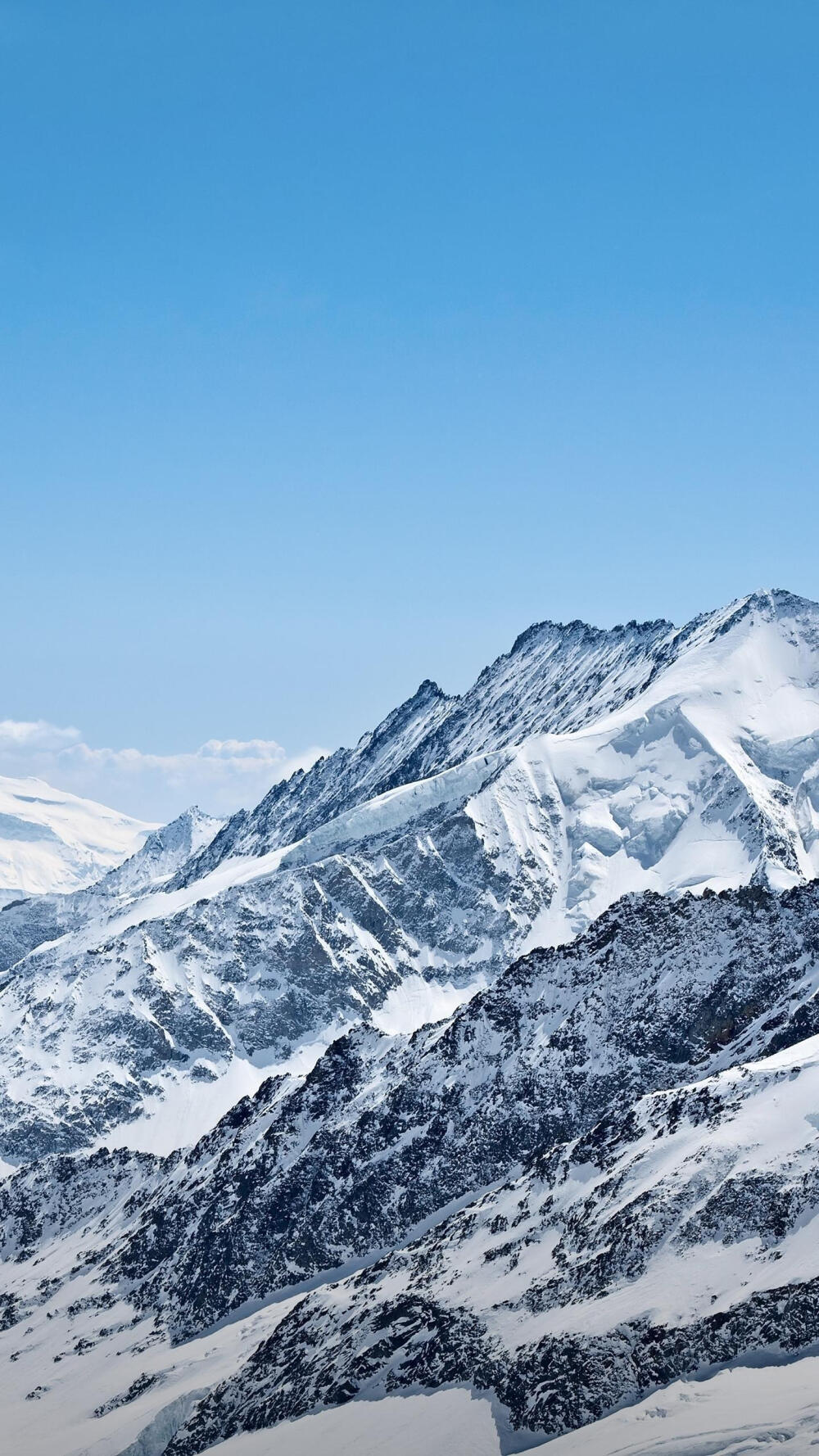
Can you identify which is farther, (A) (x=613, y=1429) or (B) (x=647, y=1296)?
(B) (x=647, y=1296)

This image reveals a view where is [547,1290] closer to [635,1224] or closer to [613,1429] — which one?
[635,1224]

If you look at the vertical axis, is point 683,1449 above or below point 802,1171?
below

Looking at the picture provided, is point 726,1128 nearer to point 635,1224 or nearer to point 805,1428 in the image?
point 635,1224

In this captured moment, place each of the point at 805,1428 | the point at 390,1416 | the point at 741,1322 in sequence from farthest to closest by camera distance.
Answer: the point at 390,1416, the point at 741,1322, the point at 805,1428

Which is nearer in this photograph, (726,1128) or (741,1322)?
(741,1322)

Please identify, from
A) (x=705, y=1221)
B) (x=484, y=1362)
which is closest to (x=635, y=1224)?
(x=705, y=1221)

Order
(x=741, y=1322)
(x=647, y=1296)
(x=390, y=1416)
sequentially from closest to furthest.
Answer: (x=741, y=1322), (x=647, y=1296), (x=390, y=1416)

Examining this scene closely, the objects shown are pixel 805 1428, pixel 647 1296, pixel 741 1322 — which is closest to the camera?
pixel 805 1428

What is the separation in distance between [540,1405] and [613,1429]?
11.8 meters

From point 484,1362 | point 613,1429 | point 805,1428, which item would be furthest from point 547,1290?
point 805,1428

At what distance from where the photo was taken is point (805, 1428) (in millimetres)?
149250

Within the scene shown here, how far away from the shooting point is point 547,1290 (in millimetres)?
191000

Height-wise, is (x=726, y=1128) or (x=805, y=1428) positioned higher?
(x=726, y=1128)

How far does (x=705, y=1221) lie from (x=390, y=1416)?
1614 inches
